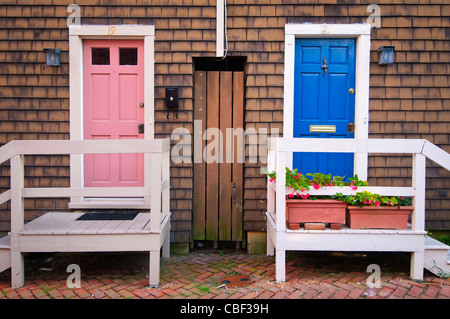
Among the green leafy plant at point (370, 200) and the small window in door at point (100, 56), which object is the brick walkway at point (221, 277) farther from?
the small window in door at point (100, 56)

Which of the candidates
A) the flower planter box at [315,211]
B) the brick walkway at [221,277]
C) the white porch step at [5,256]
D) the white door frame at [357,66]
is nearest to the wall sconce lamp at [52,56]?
the white porch step at [5,256]

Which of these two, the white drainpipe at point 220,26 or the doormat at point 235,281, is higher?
the white drainpipe at point 220,26

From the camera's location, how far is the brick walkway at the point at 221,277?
2938 mm

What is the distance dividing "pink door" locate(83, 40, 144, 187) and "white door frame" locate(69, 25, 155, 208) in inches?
3.2

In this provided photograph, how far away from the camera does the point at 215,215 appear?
4.22 metres

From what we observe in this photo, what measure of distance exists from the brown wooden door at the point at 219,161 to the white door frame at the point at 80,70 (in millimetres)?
549

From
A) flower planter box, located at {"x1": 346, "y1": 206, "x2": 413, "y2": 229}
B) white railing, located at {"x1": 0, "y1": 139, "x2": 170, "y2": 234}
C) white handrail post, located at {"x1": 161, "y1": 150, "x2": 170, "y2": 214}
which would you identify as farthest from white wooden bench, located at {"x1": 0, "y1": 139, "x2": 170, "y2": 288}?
flower planter box, located at {"x1": 346, "y1": 206, "x2": 413, "y2": 229}

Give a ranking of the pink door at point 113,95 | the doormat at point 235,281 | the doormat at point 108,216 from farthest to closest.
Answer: the pink door at point 113,95 < the doormat at point 108,216 < the doormat at point 235,281

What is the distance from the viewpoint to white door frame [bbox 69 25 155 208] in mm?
3982

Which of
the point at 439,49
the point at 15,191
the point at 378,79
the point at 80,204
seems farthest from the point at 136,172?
the point at 439,49

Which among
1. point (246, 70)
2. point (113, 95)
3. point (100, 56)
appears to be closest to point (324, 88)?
point (246, 70)

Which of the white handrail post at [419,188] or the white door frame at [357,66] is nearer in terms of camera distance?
the white handrail post at [419,188]

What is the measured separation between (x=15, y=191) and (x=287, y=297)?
2481 millimetres

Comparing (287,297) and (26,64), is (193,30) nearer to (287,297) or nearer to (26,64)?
(26,64)
